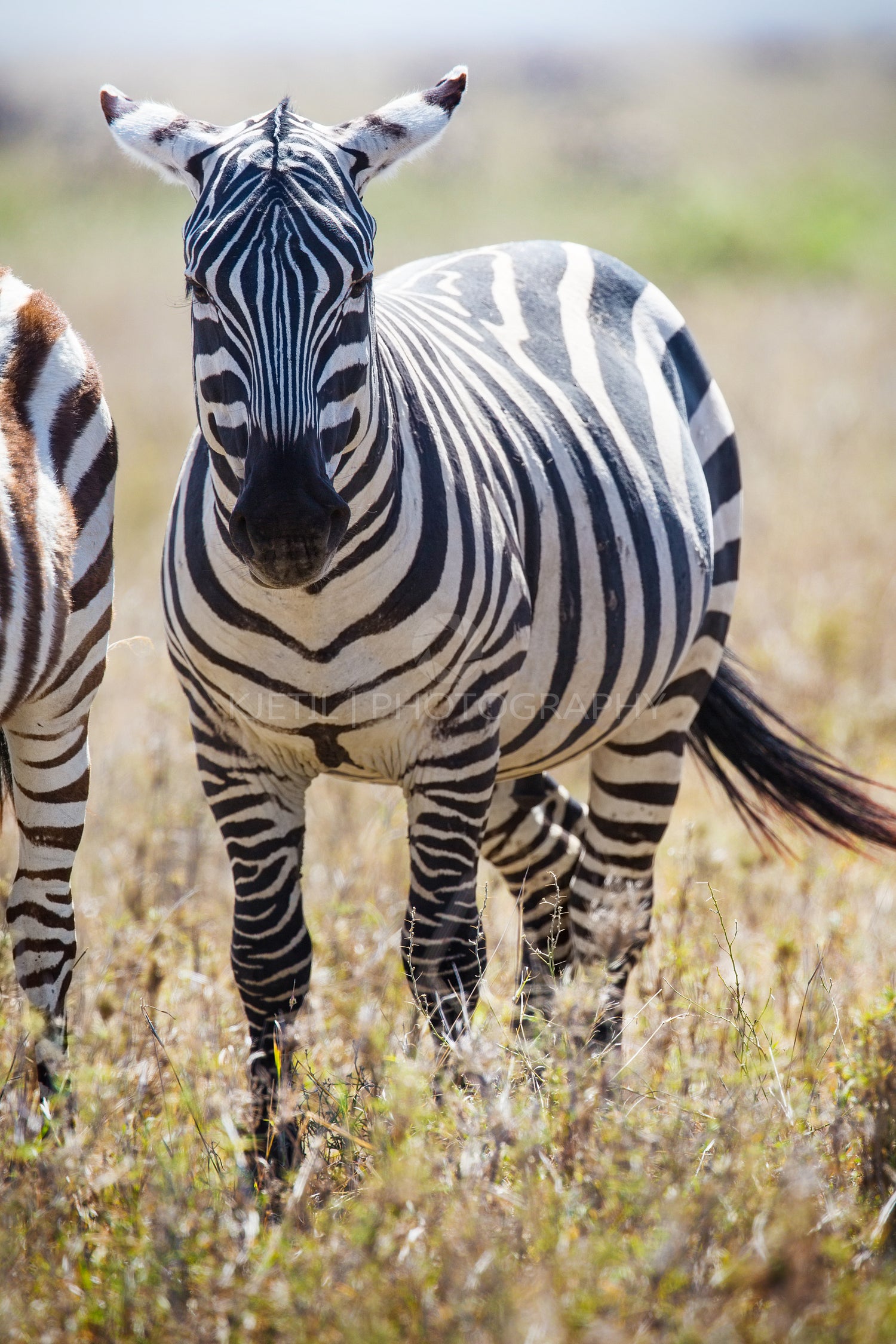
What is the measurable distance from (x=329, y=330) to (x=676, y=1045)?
201 centimetres

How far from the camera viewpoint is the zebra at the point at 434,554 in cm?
240

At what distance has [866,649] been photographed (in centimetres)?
680

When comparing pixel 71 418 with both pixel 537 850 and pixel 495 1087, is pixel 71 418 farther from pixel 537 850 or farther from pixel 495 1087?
pixel 537 850

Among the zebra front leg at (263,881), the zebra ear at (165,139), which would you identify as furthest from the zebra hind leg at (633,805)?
the zebra ear at (165,139)

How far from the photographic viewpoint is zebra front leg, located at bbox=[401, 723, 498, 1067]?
291 centimetres

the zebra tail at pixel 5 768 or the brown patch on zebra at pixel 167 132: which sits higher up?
the brown patch on zebra at pixel 167 132

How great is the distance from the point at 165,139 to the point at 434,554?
3.64 feet

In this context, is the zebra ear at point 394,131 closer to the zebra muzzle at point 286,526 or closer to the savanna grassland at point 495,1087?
the savanna grassland at point 495,1087

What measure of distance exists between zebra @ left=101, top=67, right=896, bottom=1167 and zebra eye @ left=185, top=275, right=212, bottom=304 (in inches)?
0.5

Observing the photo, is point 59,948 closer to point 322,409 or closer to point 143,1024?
point 143,1024

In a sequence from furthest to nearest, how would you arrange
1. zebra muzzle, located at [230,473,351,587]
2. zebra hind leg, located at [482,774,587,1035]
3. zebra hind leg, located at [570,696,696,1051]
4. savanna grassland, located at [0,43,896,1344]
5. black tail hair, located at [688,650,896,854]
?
black tail hair, located at [688,650,896,854] < zebra hind leg, located at [482,774,587,1035] < zebra hind leg, located at [570,696,696,1051] < zebra muzzle, located at [230,473,351,587] < savanna grassland, located at [0,43,896,1344]

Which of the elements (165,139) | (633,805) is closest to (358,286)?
(165,139)

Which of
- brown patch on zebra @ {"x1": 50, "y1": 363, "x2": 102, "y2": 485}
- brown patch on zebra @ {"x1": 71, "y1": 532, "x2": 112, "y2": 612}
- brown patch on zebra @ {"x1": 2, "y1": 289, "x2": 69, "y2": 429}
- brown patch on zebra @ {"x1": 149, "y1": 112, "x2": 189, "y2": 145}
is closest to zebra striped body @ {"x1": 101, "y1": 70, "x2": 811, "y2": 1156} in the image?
brown patch on zebra @ {"x1": 149, "y1": 112, "x2": 189, "y2": 145}

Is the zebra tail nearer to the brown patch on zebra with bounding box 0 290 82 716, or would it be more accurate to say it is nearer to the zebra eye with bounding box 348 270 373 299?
the brown patch on zebra with bounding box 0 290 82 716
